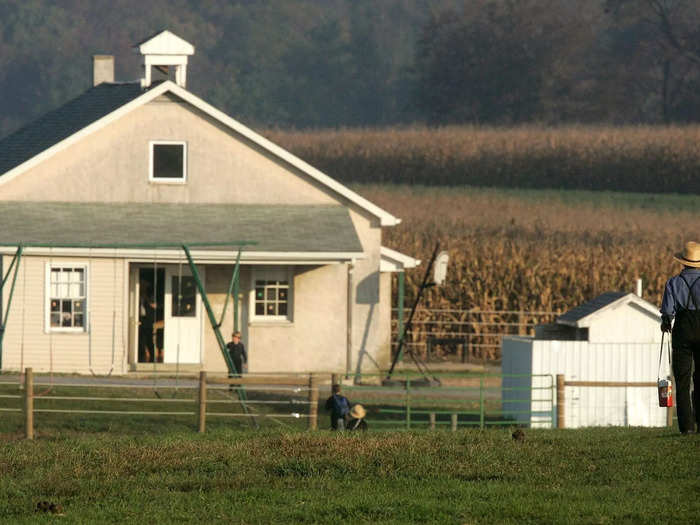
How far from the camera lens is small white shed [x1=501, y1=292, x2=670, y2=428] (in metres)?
24.6

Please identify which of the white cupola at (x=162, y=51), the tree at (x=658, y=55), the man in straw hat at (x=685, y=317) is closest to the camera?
the man in straw hat at (x=685, y=317)

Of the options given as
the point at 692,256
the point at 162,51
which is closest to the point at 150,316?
the point at 162,51

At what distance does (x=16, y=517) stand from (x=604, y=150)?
64748 mm

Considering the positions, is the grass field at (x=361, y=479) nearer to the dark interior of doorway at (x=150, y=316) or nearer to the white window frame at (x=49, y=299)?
the white window frame at (x=49, y=299)

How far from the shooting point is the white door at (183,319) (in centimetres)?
3216

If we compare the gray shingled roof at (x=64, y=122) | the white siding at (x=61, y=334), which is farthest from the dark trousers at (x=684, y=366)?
the gray shingled roof at (x=64, y=122)

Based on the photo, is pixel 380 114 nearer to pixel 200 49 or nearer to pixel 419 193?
pixel 200 49

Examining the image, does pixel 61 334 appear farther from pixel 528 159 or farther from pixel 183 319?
pixel 528 159

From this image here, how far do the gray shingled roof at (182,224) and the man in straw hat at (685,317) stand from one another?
1651 centimetres

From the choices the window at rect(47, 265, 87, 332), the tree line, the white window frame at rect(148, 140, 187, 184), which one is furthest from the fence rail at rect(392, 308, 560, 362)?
the tree line

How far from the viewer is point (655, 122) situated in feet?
314

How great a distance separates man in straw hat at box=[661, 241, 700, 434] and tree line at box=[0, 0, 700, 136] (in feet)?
257

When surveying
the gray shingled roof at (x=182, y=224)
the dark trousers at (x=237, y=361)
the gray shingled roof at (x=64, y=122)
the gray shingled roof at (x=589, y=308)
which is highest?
the gray shingled roof at (x=64, y=122)

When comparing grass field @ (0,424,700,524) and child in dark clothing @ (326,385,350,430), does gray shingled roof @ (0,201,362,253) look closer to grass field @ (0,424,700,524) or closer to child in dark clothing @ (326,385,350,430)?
child in dark clothing @ (326,385,350,430)
